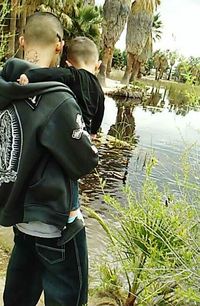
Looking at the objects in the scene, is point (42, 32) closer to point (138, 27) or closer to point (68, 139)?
point (68, 139)

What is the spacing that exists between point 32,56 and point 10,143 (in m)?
0.35

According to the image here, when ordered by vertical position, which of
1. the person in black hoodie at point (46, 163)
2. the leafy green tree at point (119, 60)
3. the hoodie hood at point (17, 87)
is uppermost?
the hoodie hood at point (17, 87)

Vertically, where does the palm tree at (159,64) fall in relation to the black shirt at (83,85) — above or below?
below

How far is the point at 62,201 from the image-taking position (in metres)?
1.68

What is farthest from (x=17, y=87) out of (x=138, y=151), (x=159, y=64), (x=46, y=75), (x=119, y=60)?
(x=119, y=60)

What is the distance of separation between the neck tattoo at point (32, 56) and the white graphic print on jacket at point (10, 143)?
0.20 m

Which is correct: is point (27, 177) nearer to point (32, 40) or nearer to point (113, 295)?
point (32, 40)

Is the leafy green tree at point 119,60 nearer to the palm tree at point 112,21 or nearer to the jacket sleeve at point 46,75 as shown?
the palm tree at point 112,21

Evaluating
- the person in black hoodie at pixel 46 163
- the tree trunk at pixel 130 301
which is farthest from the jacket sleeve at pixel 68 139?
the tree trunk at pixel 130 301

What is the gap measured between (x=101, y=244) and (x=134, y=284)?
211 cm

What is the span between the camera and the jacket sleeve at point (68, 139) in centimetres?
163

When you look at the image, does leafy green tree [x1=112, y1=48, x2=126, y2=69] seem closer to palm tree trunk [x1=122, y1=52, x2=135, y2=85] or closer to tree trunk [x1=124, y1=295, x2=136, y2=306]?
palm tree trunk [x1=122, y1=52, x2=135, y2=85]

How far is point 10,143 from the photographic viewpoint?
1711mm

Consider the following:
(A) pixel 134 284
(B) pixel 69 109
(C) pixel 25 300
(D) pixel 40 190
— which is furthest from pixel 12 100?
(A) pixel 134 284
